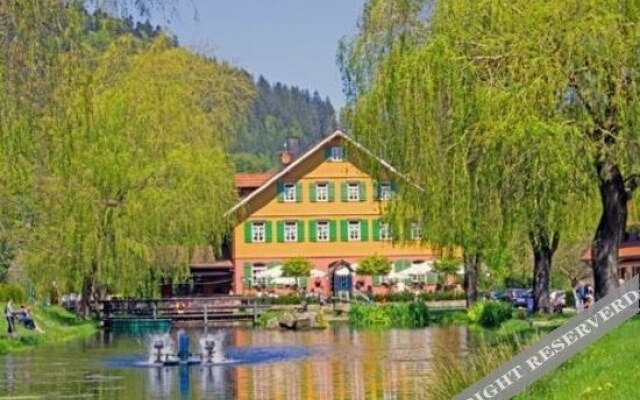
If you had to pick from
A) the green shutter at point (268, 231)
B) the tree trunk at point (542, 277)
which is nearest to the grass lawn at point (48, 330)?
the tree trunk at point (542, 277)

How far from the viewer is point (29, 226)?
44531 millimetres

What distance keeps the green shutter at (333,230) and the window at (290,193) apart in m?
2.74

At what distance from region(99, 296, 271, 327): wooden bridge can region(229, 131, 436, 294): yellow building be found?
14.4m

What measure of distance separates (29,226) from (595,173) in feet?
80.5

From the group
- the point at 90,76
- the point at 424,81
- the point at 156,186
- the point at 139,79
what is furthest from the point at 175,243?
the point at 90,76

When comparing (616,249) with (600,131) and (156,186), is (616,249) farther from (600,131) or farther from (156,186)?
(156,186)

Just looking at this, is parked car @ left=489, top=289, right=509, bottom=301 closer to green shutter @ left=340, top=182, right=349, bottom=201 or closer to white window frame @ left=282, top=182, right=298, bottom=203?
green shutter @ left=340, top=182, right=349, bottom=201

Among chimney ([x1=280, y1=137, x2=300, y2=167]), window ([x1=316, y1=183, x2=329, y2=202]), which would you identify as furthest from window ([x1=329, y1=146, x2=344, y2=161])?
chimney ([x1=280, y1=137, x2=300, y2=167])

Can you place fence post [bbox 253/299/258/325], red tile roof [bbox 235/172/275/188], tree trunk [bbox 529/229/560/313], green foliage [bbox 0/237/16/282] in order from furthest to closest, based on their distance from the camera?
1. red tile roof [bbox 235/172/275/188]
2. fence post [bbox 253/299/258/325]
3. tree trunk [bbox 529/229/560/313]
4. green foliage [bbox 0/237/16/282]

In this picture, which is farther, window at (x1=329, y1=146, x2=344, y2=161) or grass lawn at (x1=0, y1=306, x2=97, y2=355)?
window at (x1=329, y1=146, x2=344, y2=161)

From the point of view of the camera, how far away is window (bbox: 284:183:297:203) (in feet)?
269

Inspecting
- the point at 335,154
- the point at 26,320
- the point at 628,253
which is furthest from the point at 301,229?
the point at 26,320

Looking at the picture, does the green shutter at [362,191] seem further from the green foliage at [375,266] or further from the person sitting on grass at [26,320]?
the person sitting on grass at [26,320]

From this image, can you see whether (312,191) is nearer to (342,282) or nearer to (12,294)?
(342,282)
